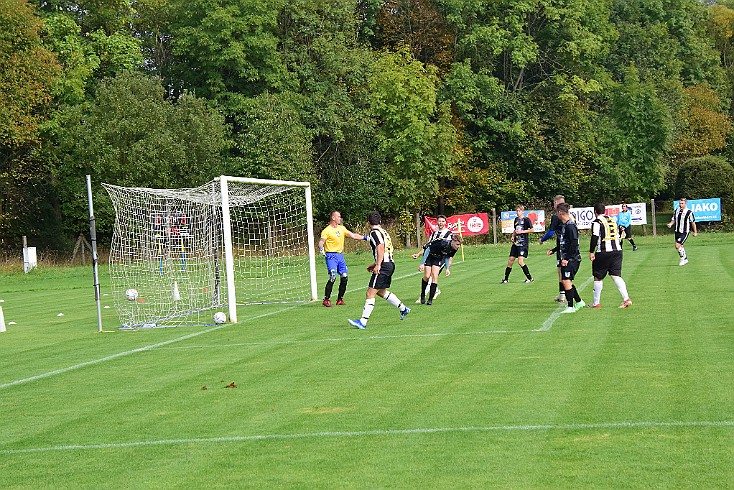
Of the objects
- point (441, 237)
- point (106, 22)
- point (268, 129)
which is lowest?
point (441, 237)

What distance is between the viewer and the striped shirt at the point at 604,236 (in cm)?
1850

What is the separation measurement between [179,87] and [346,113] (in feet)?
31.8

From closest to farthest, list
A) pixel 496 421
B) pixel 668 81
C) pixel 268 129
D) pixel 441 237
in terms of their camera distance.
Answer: pixel 496 421 → pixel 441 237 → pixel 268 129 → pixel 668 81

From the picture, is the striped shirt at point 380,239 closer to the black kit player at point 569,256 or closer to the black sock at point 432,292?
the black kit player at point 569,256

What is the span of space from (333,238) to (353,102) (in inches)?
1457

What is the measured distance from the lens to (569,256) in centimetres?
1872

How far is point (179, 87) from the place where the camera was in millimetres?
59312

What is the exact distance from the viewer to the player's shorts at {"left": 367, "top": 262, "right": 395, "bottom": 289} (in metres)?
17.7

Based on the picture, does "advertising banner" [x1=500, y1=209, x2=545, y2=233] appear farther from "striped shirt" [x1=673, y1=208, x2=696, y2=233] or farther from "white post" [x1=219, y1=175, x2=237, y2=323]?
"white post" [x1=219, y1=175, x2=237, y2=323]

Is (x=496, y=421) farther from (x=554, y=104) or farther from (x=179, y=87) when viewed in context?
(x=554, y=104)

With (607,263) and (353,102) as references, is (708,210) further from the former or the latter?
(607,263)

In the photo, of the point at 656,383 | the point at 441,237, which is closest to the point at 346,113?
the point at 441,237

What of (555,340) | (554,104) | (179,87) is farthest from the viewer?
(554,104)

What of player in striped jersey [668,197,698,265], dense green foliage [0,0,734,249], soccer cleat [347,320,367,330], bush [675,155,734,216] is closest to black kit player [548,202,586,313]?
soccer cleat [347,320,367,330]
